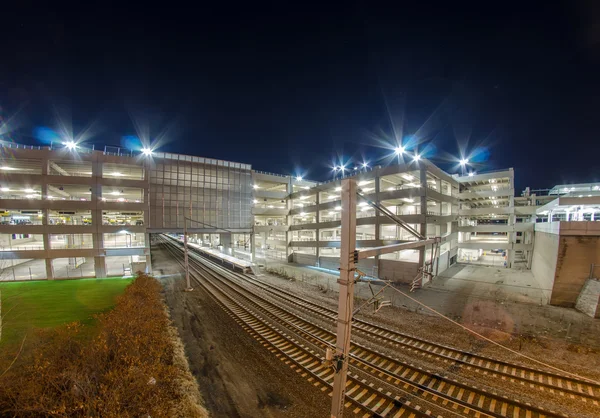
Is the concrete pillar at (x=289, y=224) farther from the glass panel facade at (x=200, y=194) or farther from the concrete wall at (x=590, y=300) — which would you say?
the concrete wall at (x=590, y=300)

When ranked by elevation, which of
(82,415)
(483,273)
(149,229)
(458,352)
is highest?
(149,229)

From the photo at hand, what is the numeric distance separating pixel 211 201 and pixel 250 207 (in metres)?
7.06

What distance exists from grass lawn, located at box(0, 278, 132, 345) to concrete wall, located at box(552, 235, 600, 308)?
1402 inches

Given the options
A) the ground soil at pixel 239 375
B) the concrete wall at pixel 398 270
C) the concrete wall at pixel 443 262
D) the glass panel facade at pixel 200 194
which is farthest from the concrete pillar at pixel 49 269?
the concrete wall at pixel 443 262

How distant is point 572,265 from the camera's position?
18.7 m

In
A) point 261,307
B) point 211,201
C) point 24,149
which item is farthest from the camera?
point 211,201

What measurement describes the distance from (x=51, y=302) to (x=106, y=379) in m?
17.7

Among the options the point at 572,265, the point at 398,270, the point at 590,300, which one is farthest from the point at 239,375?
the point at 572,265

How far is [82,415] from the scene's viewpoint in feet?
20.1

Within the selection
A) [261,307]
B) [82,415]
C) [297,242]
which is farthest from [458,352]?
[297,242]

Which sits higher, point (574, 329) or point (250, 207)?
point (250, 207)

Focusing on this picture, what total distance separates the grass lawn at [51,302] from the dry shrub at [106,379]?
394 centimetres

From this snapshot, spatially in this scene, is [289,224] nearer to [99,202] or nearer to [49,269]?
[99,202]

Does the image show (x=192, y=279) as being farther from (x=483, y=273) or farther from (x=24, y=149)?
(x=483, y=273)
